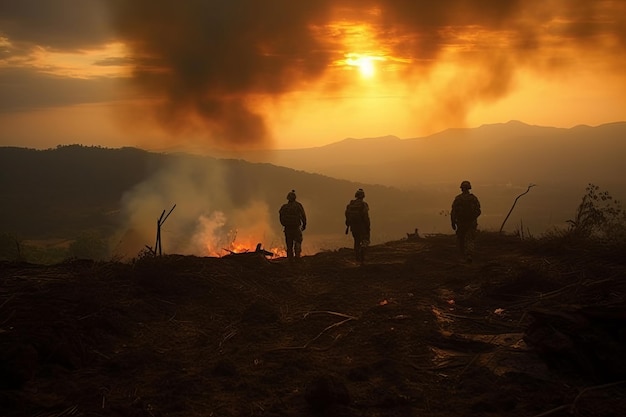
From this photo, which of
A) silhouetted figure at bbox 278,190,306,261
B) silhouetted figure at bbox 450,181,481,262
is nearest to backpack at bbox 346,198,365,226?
silhouetted figure at bbox 278,190,306,261

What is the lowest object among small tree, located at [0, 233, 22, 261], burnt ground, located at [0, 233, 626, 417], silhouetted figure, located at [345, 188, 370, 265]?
small tree, located at [0, 233, 22, 261]

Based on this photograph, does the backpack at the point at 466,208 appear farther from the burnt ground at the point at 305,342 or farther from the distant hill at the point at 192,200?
the distant hill at the point at 192,200

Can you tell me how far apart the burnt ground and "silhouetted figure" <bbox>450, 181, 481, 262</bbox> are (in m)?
1.93

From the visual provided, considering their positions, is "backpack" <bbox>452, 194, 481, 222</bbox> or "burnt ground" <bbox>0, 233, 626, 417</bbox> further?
"backpack" <bbox>452, 194, 481, 222</bbox>

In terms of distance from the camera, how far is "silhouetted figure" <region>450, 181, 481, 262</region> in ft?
48.1

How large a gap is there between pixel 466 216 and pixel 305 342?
26.7ft

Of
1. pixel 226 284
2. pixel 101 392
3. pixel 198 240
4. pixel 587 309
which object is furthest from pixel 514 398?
pixel 198 240

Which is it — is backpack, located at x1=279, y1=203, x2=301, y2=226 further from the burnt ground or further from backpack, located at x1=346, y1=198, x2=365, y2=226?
the burnt ground

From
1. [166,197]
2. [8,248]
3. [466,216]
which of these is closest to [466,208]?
[466,216]

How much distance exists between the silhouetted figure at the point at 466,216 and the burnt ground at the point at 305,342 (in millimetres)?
1932

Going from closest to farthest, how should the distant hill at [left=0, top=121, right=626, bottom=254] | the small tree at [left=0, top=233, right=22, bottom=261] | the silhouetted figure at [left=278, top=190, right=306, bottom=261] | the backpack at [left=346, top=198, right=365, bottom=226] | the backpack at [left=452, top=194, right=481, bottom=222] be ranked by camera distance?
1. the backpack at [left=452, top=194, right=481, bottom=222]
2. the backpack at [left=346, top=198, right=365, bottom=226]
3. the silhouetted figure at [left=278, top=190, right=306, bottom=261]
4. the small tree at [left=0, top=233, right=22, bottom=261]
5. the distant hill at [left=0, top=121, right=626, bottom=254]

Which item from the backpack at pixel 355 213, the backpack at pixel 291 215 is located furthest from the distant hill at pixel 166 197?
the backpack at pixel 355 213

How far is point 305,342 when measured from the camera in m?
8.38

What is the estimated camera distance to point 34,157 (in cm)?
14700
